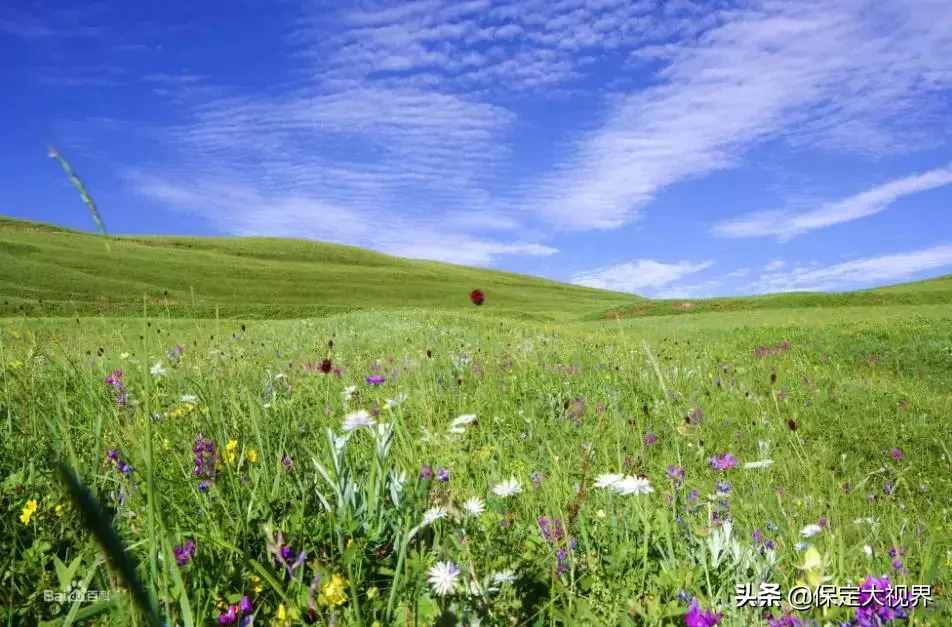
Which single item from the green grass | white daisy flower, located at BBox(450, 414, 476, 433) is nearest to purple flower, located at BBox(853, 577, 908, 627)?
the green grass

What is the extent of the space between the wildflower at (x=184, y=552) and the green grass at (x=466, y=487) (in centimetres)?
4

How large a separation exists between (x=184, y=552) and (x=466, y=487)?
1517 mm

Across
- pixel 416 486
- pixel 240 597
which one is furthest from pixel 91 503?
pixel 416 486

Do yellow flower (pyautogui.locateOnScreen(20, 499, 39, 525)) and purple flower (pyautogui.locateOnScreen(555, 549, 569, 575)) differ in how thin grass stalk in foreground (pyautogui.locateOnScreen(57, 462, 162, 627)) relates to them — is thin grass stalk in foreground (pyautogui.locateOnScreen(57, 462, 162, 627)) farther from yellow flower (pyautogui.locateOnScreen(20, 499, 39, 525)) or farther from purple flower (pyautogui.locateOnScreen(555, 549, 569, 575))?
yellow flower (pyautogui.locateOnScreen(20, 499, 39, 525))

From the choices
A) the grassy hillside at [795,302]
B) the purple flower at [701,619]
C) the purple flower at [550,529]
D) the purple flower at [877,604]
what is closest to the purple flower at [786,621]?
the purple flower at [877,604]

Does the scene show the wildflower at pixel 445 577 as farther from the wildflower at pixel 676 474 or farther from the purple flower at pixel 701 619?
the wildflower at pixel 676 474

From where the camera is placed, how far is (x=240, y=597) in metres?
2.04

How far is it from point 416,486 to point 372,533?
0.24 m

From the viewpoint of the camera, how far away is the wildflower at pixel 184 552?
2143 millimetres

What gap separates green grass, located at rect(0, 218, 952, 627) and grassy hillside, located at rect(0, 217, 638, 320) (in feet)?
102

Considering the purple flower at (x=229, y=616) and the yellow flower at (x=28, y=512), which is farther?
the yellow flower at (x=28, y=512)

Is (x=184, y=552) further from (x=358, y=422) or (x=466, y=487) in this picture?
(x=466, y=487)

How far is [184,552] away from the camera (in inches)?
85.8

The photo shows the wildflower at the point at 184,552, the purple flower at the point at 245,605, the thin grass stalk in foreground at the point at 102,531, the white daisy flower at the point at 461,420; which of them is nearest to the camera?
the thin grass stalk in foreground at the point at 102,531
